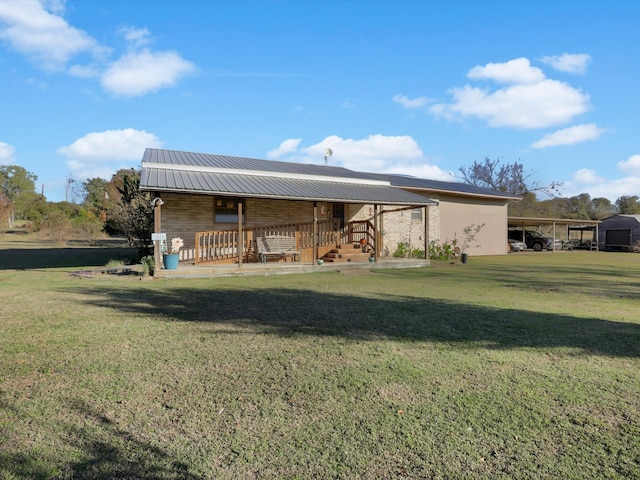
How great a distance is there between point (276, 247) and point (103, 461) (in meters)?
12.1

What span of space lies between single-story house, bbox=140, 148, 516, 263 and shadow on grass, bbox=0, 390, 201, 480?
8971mm

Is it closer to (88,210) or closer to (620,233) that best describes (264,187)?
(620,233)

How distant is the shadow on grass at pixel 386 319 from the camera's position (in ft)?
A: 16.9

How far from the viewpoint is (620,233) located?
3241 centimetres

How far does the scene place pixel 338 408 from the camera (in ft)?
10.6

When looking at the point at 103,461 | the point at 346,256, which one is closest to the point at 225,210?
the point at 346,256

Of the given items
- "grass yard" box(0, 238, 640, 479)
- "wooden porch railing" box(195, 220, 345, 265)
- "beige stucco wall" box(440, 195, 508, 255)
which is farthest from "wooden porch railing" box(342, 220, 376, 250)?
"grass yard" box(0, 238, 640, 479)

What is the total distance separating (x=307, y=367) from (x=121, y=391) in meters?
1.71

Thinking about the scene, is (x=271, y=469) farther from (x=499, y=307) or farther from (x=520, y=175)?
(x=520, y=175)

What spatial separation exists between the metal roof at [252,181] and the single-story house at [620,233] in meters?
24.1

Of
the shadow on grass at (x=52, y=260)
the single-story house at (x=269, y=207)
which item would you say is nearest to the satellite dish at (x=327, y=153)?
the single-story house at (x=269, y=207)

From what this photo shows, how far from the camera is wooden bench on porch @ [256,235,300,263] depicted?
1432cm

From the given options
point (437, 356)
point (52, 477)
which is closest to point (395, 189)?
point (437, 356)

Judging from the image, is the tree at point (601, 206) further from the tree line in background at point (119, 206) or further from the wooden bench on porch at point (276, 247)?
the wooden bench on porch at point (276, 247)
